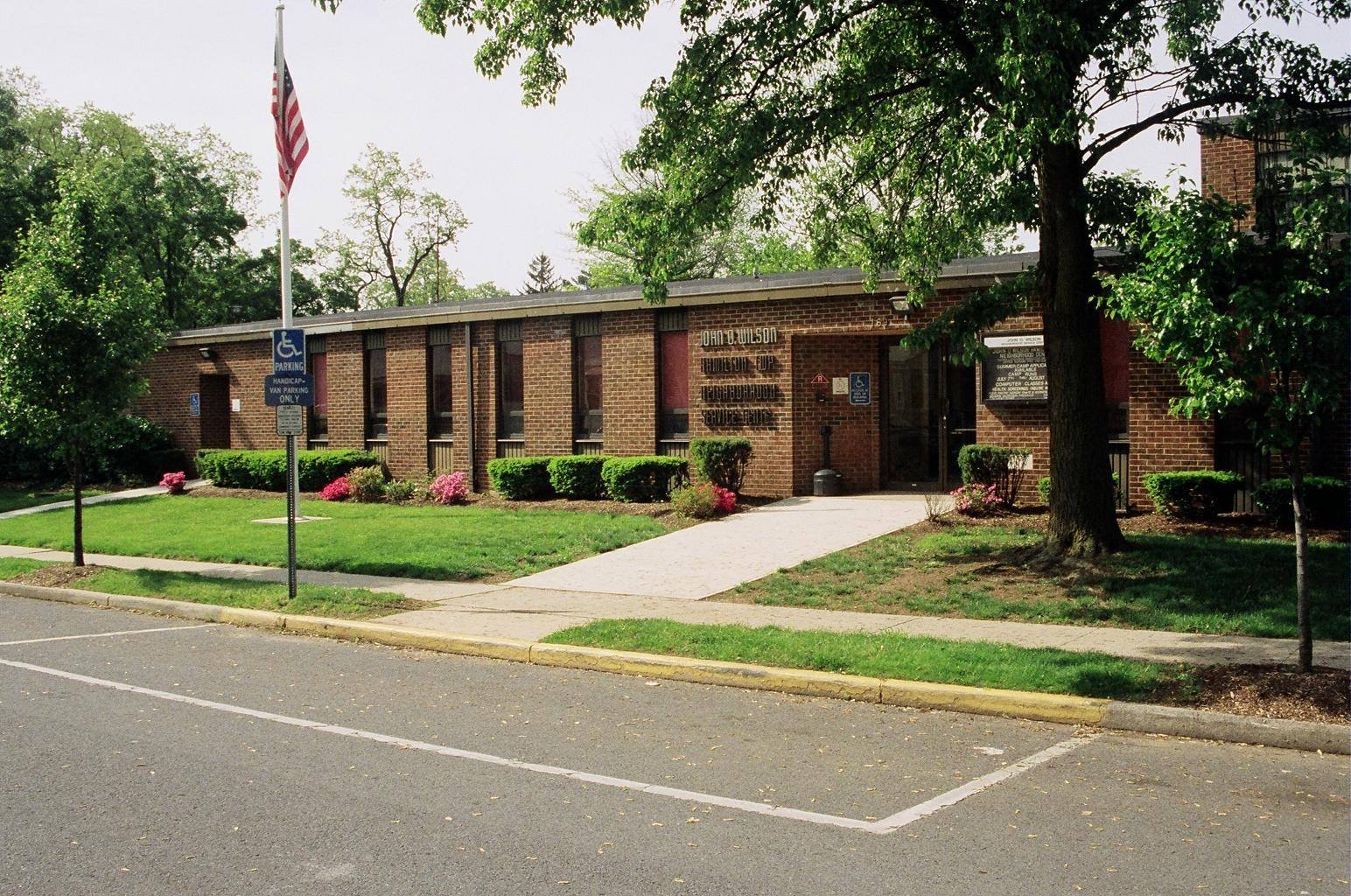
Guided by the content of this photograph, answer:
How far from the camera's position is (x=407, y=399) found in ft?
A: 83.6

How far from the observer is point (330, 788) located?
624 cm

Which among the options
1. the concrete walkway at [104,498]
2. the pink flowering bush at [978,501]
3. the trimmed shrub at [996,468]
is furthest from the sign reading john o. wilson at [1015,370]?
the concrete walkway at [104,498]

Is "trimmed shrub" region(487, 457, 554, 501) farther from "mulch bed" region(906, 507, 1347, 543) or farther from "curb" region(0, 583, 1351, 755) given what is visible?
"curb" region(0, 583, 1351, 755)

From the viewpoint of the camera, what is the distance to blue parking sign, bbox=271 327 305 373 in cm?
1345

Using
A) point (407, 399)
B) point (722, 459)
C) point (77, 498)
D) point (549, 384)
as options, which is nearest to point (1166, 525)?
point (722, 459)

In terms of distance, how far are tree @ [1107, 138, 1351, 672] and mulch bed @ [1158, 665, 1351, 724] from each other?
0.22 m

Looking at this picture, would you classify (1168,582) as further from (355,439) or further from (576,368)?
(355,439)

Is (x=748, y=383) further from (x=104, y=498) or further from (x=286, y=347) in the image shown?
(x=104, y=498)

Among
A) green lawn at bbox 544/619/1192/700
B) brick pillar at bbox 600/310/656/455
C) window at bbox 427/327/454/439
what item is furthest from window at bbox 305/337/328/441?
green lawn at bbox 544/619/1192/700

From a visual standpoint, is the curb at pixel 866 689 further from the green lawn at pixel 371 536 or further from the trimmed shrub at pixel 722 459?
the trimmed shrub at pixel 722 459

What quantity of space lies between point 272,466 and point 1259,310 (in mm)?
23001

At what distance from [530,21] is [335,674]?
23.2 ft

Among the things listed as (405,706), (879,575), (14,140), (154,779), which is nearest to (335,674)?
(405,706)

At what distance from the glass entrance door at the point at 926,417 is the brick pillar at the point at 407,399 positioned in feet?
34.0
